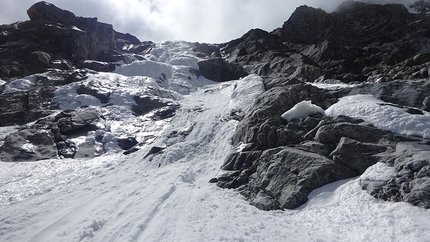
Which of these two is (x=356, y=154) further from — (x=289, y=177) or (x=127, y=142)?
(x=127, y=142)

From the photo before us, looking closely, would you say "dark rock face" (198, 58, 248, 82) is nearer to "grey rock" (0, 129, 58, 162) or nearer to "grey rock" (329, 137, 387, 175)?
"grey rock" (0, 129, 58, 162)

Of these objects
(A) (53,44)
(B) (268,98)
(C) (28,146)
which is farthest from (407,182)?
(A) (53,44)

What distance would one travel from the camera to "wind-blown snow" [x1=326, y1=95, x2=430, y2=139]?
560 inches

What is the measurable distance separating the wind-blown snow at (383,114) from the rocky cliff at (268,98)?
1.23 feet

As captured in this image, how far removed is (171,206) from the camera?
1406 centimetres

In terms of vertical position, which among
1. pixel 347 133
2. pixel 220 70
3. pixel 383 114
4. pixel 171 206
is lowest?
pixel 171 206

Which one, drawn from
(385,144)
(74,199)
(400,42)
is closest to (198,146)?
(74,199)

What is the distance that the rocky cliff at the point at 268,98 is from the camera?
13.4 m

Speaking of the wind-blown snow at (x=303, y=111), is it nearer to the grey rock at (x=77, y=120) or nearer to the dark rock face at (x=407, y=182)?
the dark rock face at (x=407, y=182)

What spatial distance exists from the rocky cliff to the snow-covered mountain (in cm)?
11

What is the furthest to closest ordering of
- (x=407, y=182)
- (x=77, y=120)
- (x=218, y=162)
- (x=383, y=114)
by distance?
(x=77, y=120) < (x=218, y=162) < (x=383, y=114) < (x=407, y=182)

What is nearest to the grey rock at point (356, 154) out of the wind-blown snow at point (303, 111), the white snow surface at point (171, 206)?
the white snow surface at point (171, 206)

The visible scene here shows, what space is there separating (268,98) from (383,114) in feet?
28.1

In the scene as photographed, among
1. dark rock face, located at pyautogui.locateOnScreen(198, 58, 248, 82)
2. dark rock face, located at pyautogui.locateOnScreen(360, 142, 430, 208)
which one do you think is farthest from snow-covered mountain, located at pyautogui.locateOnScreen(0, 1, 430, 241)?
dark rock face, located at pyautogui.locateOnScreen(198, 58, 248, 82)
